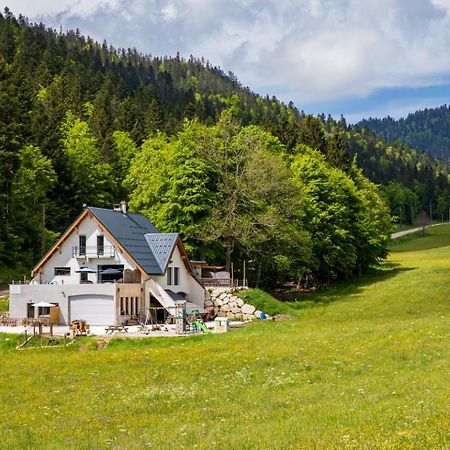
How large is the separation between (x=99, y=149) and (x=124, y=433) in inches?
3079

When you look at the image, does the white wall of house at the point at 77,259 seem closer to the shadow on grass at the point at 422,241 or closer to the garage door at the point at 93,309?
the garage door at the point at 93,309

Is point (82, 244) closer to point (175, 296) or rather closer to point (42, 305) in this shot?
point (42, 305)

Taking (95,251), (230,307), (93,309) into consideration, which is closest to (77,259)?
(95,251)

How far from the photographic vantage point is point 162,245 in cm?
5362

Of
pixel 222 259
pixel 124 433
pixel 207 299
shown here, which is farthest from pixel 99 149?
pixel 124 433

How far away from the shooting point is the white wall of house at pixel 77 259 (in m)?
52.2

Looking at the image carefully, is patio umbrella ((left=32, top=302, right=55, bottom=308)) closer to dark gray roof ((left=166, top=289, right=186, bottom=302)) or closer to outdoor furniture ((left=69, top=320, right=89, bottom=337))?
outdoor furniture ((left=69, top=320, right=89, bottom=337))

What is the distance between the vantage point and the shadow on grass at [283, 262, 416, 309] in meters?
60.3

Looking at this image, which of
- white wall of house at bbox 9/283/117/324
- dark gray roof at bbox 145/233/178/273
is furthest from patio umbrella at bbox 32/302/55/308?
dark gray roof at bbox 145/233/178/273

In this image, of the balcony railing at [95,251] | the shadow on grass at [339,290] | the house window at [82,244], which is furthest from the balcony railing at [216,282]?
the house window at [82,244]

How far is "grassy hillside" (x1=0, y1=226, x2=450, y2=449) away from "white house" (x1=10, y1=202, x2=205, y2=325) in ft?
31.5

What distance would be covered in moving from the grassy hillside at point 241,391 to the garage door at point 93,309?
9247 mm

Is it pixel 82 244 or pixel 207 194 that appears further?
pixel 207 194

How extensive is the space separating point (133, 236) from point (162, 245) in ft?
8.25
